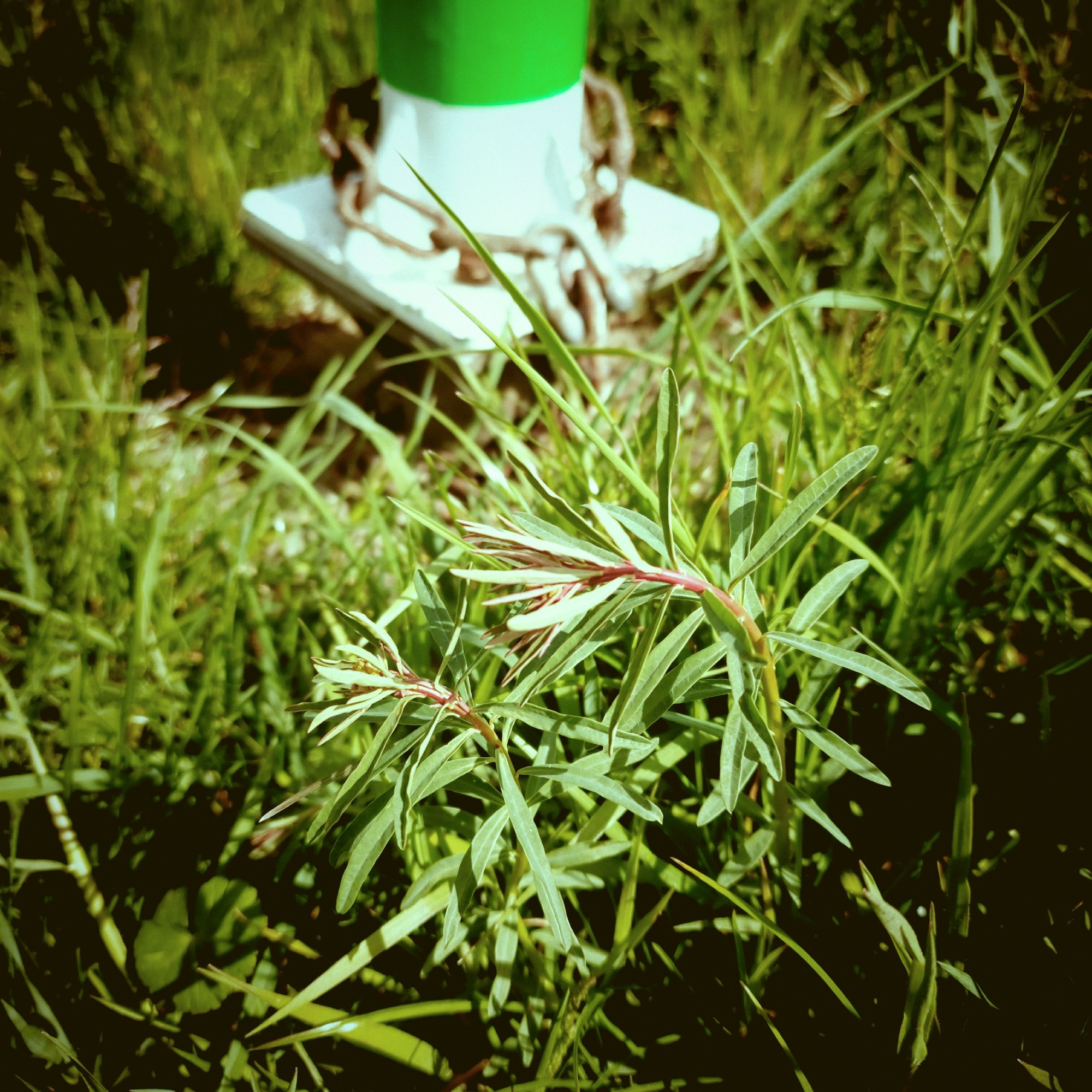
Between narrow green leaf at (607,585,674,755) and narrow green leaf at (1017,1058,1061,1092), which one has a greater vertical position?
narrow green leaf at (607,585,674,755)

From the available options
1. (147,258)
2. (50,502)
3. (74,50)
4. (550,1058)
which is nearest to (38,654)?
(50,502)

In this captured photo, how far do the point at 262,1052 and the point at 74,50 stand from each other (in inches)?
77.0

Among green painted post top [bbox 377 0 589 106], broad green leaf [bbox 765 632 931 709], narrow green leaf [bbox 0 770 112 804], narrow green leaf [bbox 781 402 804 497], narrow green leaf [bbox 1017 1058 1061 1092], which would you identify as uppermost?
green painted post top [bbox 377 0 589 106]

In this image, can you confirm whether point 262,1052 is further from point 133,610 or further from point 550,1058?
point 133,610

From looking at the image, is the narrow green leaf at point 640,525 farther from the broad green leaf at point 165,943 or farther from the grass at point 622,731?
the broad green leaf at point 165,943

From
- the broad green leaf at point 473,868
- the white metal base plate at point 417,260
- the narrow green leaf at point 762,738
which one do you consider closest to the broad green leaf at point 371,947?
the broad green leaf at point 473,868

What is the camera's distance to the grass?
2.23ft

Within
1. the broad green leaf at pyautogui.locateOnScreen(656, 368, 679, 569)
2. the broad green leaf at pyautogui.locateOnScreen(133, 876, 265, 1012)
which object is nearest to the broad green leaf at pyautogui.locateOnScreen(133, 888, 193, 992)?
the broad green leaf at pyautogui.locateOnScreen(133, 876, 265, 1012)

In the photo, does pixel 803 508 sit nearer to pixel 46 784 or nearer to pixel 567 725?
pixel 567 725

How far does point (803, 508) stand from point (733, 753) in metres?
0.17

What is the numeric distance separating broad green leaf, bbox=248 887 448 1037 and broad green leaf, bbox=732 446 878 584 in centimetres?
40

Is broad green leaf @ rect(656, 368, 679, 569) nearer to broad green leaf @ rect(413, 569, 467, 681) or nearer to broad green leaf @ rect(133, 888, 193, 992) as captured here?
broad green leaf @ rect(413, 569, 467, 681)

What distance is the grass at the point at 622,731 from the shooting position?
68cm

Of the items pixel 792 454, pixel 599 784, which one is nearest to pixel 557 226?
pixel 792 454
